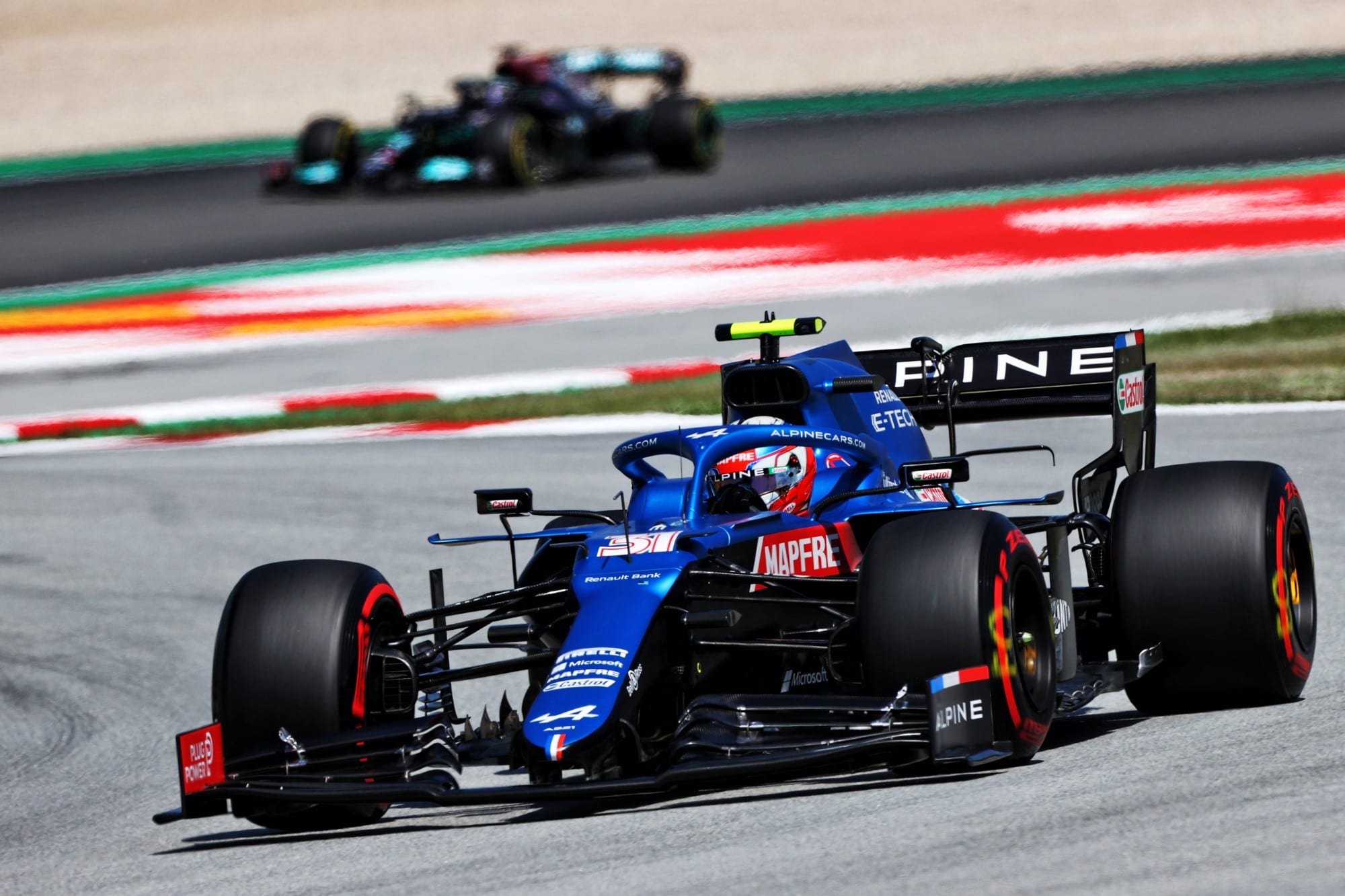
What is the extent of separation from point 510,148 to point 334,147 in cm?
265

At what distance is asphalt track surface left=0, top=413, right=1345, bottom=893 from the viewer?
218 inches

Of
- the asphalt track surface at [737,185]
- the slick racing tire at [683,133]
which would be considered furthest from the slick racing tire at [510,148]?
the slick racing tire at [683,133]

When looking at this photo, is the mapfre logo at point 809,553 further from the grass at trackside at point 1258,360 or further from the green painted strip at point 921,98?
the green painted strip at point 921,98

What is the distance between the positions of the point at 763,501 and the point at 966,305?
9742mm

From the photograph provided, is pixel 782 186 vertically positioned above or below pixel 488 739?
above

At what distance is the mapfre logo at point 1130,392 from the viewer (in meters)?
9.01

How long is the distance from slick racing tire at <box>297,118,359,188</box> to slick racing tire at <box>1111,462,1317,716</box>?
19529mm

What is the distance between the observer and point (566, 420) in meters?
15.1

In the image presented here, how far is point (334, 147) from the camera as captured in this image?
86.2 ft

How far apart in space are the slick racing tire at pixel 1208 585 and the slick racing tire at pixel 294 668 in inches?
108

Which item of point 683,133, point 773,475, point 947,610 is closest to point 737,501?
point 773,475

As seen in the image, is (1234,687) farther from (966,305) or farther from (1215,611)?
(966,305)

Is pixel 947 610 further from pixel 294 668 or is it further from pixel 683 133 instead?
pixel 683 133

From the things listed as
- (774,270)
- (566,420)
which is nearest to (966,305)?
(774,270)
